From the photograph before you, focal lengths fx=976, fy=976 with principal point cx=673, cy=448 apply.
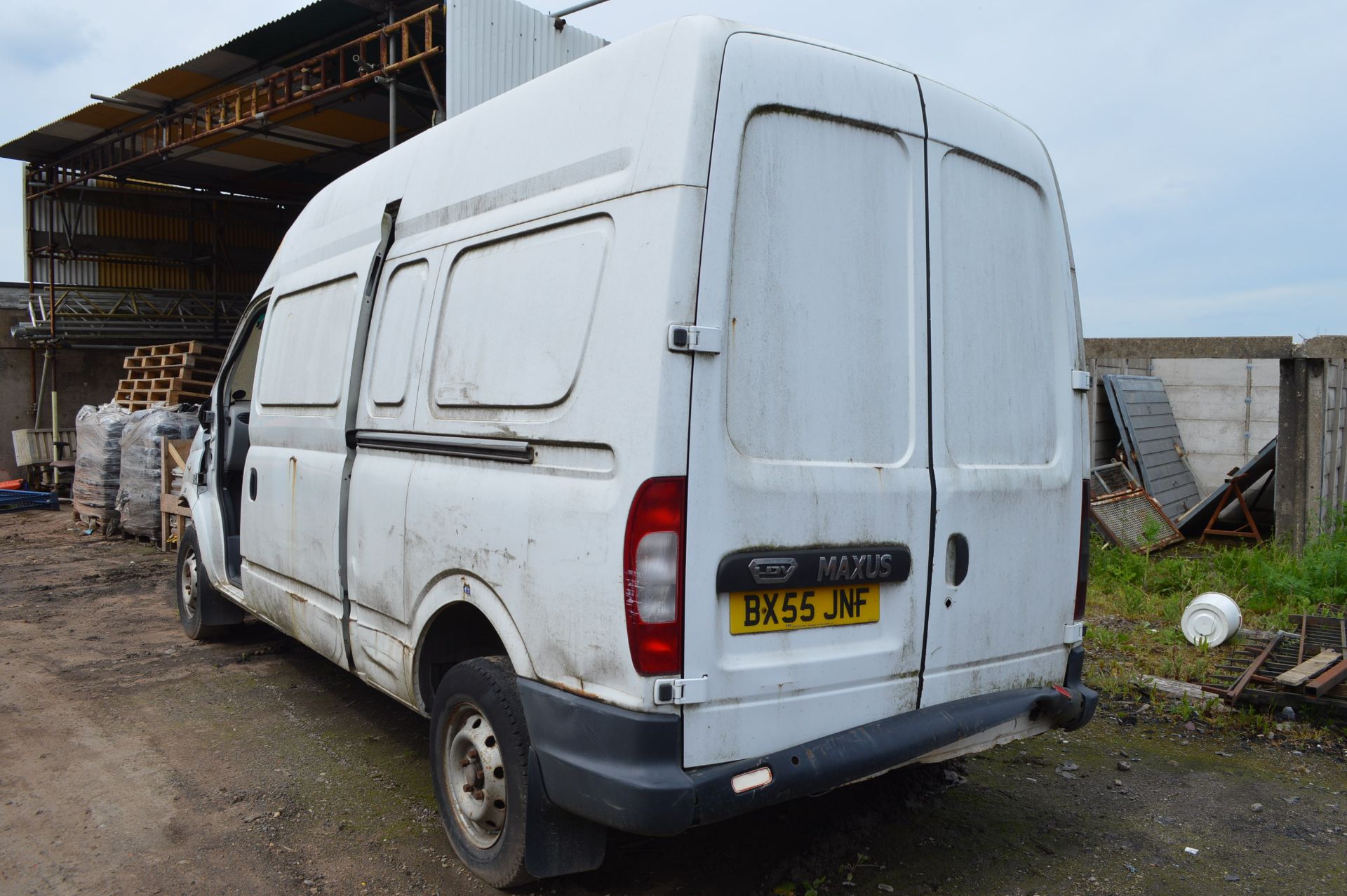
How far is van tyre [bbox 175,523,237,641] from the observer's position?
237 inches

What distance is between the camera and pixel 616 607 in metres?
2.50

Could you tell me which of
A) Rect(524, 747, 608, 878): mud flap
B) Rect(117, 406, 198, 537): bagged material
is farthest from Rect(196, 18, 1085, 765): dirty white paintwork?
Rect(117, 406, 198, 537): bagged material

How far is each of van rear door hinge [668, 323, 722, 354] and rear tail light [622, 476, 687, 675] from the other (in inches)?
13.0

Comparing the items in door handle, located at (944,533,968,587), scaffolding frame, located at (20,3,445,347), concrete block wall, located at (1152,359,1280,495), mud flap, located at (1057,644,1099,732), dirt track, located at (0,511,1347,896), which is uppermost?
scaffolding frame, located at (20,3,445,347)

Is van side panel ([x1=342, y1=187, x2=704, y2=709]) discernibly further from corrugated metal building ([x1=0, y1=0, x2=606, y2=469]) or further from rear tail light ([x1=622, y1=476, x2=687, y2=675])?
corrugated metal building ([x1=0, y1=0, x2=606, y2=469])

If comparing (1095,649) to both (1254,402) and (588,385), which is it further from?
(1254,402)

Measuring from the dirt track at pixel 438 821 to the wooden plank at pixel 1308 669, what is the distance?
1.15ft

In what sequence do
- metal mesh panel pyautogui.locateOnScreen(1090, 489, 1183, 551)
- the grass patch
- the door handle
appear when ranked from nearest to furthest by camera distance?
the door handle < the grass patch < metal mesh panel pyautogui.locateOnScreen(1090, 489, 1183, 551)

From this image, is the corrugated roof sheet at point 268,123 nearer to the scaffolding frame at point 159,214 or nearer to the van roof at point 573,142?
the scaffolding frame at point 159,214

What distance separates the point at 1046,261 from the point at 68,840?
13.3ft

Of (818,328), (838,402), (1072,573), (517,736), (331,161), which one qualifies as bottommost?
(517,736)

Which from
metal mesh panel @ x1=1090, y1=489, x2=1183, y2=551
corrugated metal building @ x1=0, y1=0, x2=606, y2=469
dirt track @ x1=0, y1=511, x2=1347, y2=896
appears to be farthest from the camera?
corrugated metal building @ x1=0, y1=0, x2=606, y2=469

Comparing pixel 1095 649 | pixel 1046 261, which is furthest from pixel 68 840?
pixel 1095 649

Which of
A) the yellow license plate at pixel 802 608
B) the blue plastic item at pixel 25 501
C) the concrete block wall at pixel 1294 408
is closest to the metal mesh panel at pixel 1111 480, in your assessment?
the concrete block wall at pixel 1294 408
